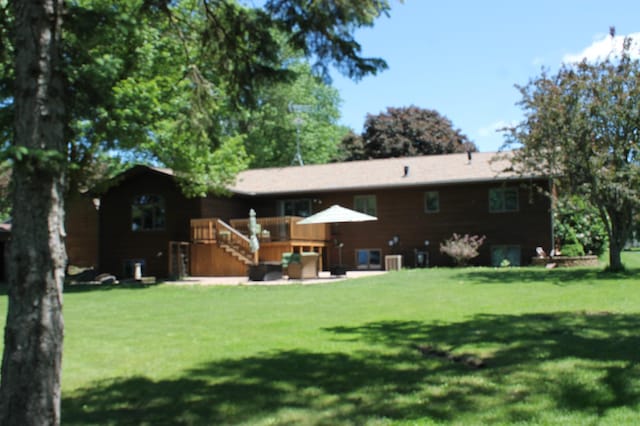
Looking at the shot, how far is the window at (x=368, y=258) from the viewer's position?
26969 millimetres

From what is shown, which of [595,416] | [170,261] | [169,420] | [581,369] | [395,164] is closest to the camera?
[595,416]

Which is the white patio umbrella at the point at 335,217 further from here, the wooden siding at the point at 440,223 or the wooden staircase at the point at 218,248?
the wooden siding at the point at 440,223

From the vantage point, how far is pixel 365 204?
27.3 meters

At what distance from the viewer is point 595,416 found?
444 cm

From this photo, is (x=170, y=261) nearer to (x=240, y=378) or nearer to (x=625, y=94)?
(x=625, y=94)

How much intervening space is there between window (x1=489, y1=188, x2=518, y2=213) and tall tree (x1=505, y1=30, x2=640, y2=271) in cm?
740

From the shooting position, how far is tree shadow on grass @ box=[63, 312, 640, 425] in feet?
15.7

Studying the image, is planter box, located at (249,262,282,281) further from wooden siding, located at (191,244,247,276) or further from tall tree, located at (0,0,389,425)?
tall tree, located at (0,0,389,425)

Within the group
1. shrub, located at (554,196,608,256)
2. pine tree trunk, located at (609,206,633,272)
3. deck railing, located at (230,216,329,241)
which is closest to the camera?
pine tree trunk, located at (609,206,633,272)

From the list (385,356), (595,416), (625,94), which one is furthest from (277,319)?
(625,94)

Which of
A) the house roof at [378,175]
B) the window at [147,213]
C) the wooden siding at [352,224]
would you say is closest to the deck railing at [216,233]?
the wooden siding at [352,224]

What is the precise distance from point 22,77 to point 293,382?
345 centimetres

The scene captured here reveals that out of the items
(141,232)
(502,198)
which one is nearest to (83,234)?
(141,232)

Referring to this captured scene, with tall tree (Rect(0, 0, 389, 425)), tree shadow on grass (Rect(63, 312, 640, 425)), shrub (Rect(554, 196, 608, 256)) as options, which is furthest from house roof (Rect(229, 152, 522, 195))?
tree shadow on grass (Rect(63, 312, 640, 425))
